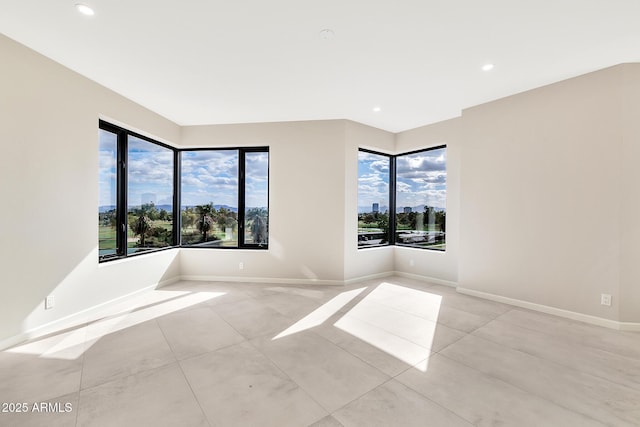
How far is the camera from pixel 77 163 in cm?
332

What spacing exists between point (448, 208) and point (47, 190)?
554cm

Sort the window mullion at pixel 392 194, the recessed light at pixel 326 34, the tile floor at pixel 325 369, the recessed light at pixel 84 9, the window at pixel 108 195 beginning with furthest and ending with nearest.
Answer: the window mullion at pixel 392 194
the window at pixel 108 195
the recessed light at pixel 326 34
the recessed light at pixel 84 9
the tile floor at pixel 325 369

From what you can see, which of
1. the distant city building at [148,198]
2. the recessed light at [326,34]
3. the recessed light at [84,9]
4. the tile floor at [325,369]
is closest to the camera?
the tile floor at [325,369]

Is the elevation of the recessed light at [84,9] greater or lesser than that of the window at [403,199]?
greater

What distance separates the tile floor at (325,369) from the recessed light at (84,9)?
294 centimetres

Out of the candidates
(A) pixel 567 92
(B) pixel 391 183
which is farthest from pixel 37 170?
(A) pixel 567 92

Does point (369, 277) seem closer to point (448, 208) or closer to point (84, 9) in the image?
point (448, 208)

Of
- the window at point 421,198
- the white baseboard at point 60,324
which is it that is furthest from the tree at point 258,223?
the window at point 421,198

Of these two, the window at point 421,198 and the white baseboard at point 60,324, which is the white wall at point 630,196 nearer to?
the window at point 421,198

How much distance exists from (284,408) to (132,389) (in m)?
1.16

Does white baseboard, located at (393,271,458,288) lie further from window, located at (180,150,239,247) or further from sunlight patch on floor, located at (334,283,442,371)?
window, located at (180,150,239,247)

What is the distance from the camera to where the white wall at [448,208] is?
190 inches

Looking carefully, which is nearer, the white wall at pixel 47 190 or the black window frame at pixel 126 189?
the white wall at pixel 47 190

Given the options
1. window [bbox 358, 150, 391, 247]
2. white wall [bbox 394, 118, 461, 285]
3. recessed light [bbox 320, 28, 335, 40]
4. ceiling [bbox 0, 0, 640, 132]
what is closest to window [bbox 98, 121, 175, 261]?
ceiling [bbox 0, 0, 640, 132]
